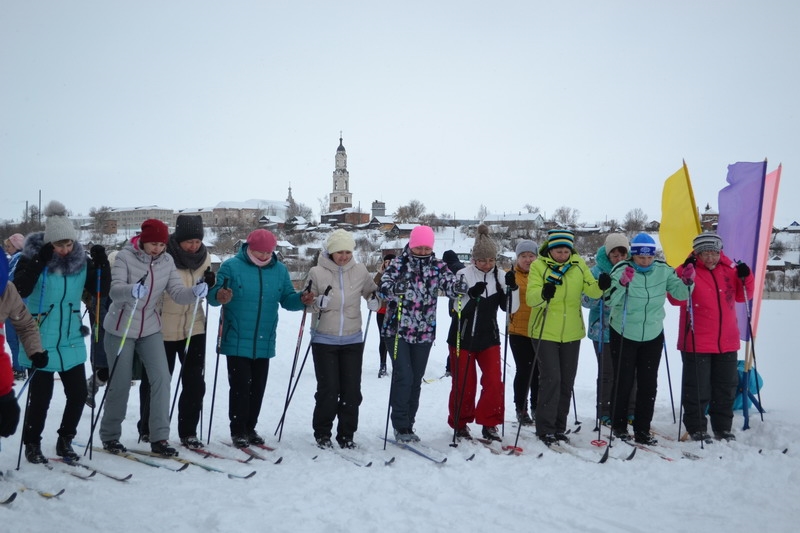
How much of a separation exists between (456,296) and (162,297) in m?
2.26

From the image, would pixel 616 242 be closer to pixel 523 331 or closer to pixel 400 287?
pixel 523 331

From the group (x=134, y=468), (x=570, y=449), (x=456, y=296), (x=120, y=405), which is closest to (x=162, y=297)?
(x=120, y=405)

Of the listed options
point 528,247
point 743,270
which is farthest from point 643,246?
point 528,247

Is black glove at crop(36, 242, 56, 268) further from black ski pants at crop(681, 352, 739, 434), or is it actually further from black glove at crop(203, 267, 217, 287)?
black ski pants at crop(681, 352, 739, 434)

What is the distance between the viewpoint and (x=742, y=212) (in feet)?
19.5

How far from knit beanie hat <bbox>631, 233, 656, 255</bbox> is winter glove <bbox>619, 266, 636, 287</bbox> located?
19 centimetres

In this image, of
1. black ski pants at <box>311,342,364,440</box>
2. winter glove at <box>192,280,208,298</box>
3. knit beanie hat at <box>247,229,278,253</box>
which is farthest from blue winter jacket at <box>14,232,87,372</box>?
black ski pants at <box>311,342,364,440</box>

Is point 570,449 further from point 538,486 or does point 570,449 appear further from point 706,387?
point 706,387

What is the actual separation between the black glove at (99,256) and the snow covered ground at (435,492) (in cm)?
135

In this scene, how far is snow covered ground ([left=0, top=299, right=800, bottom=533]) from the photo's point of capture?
2.91 meters

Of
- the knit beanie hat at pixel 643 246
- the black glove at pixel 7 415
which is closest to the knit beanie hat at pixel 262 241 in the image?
the black glove at pixel 7 415

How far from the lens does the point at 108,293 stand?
412cm

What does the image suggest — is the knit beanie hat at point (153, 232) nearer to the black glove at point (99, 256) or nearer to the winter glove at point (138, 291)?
the black glove at point (99, 256)

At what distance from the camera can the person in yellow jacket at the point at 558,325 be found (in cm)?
464
